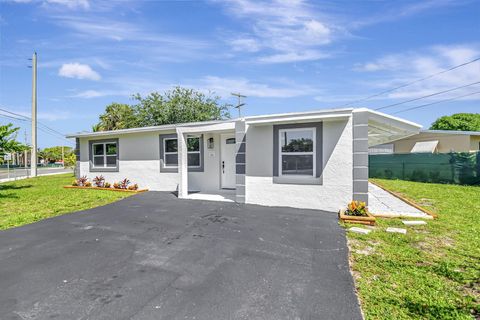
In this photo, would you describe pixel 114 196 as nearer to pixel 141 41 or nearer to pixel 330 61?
pixel 141 41

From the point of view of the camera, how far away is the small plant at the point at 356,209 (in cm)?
623

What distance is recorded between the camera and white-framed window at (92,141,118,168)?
42.5 ft

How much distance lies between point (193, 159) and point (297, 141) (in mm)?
5092

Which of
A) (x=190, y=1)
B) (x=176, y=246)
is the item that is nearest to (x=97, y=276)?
(x=176, y=246)

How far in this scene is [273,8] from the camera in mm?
9312

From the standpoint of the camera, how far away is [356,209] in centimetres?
627

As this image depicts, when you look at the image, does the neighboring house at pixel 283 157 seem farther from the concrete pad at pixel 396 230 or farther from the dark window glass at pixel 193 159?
the concrete pad at pixel 396 230

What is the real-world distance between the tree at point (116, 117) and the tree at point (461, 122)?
1600 inches

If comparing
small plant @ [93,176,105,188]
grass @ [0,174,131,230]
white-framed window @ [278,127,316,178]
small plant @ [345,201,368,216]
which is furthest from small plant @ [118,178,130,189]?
small plant @ [345,201,368,216]

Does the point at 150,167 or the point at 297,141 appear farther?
the point at 150,167

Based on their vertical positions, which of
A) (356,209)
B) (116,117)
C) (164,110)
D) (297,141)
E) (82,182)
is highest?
(164,110)

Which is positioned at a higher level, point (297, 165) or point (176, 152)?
point (176, 152)

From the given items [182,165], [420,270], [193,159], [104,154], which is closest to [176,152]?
[193,159]

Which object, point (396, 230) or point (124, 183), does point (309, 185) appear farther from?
point (124, 183)
